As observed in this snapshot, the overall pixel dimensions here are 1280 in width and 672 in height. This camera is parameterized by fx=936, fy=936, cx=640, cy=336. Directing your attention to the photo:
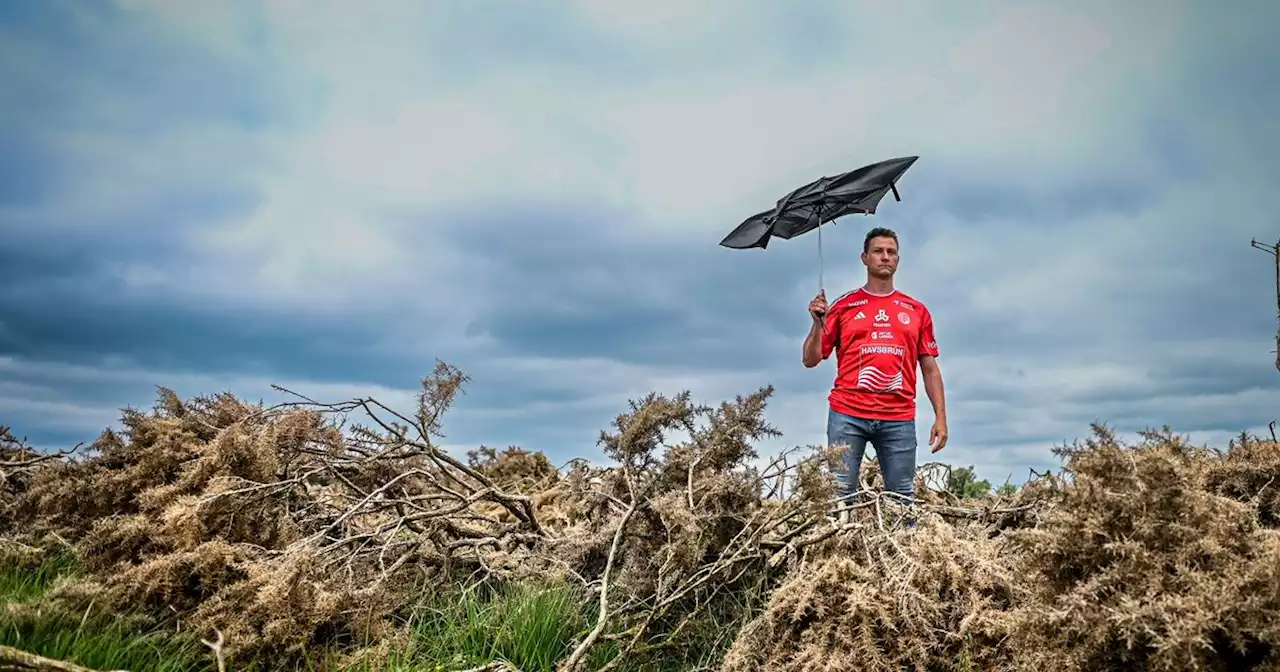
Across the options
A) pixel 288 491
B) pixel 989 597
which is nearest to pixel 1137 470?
pixel 989 597

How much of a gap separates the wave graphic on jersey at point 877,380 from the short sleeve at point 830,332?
0.53 meters

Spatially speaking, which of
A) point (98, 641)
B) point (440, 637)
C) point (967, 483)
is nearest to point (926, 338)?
point (967, 483)

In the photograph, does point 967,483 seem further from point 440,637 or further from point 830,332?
point 440,637

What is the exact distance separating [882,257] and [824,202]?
1.12 m

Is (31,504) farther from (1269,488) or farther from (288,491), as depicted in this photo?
(1269,488)

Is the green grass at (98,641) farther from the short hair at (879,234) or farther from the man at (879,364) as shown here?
the short hair at (879,234)

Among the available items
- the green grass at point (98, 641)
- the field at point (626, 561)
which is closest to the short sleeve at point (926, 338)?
the field at point (626, 561)

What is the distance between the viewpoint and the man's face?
7.85 meters

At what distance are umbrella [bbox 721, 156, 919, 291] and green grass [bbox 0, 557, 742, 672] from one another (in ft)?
13.7

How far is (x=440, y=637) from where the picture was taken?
5.26m

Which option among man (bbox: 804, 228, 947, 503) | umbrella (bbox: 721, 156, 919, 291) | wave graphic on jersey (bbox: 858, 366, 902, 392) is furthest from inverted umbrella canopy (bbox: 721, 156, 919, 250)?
wave graphic on jersey (bbox: 858, 366, 902, 392)

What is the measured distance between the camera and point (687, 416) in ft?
18.1

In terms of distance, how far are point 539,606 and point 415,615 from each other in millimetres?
843

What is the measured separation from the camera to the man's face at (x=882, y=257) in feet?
25.8
